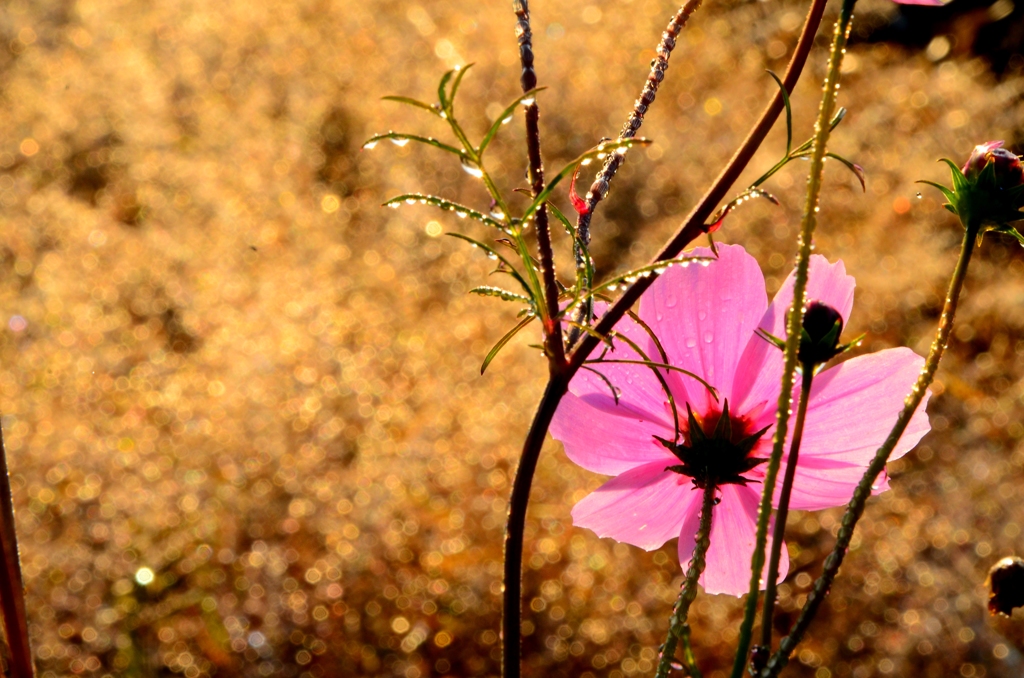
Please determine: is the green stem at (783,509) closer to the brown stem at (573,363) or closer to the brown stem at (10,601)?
the brown stem at (573,363)

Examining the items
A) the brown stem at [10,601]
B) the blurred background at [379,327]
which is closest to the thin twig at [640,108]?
the brown stem at [10,601]

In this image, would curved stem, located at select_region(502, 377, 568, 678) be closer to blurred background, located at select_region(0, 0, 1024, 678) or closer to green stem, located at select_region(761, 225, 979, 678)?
green stem, located at select_region(761, 225, 979, 678)

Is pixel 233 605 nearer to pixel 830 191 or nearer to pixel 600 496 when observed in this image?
pixel 600 496

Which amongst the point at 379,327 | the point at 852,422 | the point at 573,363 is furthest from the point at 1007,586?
the point at 379,327

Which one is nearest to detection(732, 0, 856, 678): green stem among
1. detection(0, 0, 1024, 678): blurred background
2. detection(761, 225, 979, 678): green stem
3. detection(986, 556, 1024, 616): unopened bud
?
detection(761, 225, 979, 678): green stem

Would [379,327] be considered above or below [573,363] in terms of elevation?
above

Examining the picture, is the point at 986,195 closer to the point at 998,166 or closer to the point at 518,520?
the point at 998,166
